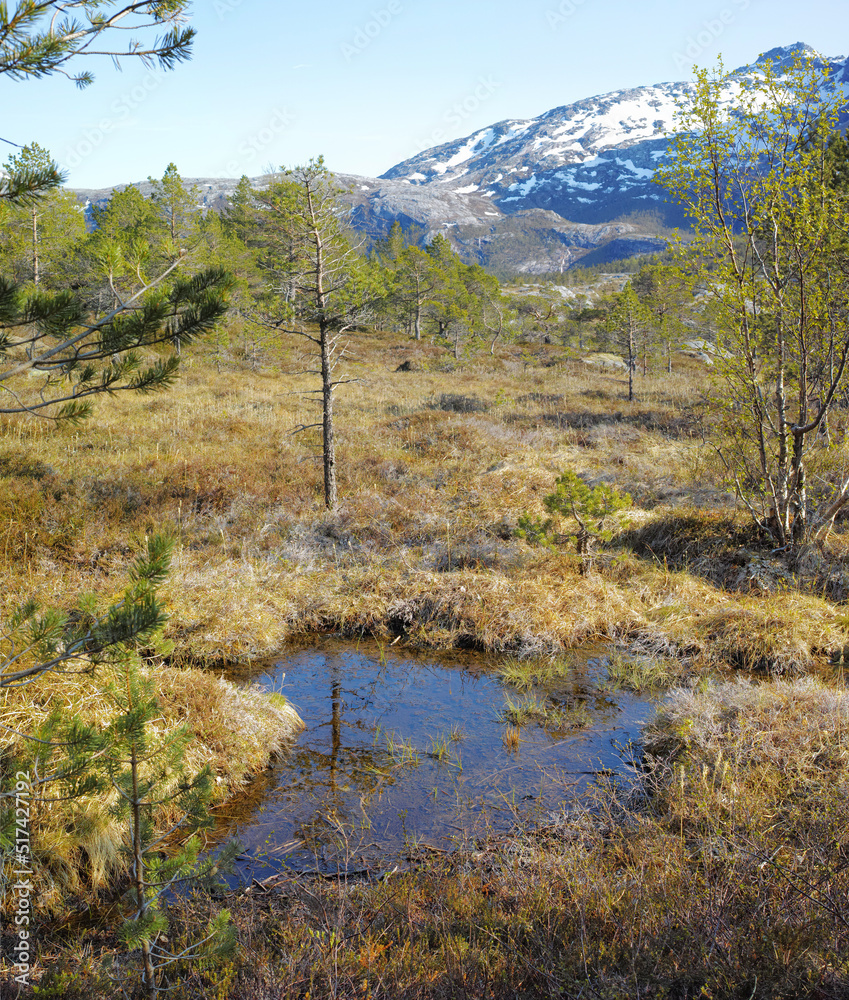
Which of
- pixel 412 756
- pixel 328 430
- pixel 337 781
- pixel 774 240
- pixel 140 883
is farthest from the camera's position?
pixel 328 430

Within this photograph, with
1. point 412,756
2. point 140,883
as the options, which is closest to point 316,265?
point 412,756

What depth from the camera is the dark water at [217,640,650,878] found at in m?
4.79

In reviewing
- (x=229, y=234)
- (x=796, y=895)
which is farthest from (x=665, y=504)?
(x=229, y=234)

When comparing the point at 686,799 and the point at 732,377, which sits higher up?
the point at 732,377

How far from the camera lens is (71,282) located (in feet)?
108

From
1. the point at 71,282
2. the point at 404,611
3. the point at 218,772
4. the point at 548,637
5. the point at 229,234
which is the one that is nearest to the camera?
the point at 218,772

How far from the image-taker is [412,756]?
19.2 ft

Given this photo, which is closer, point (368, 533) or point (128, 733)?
point (128, 733)

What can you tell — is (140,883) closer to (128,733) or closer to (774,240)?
(128,733)

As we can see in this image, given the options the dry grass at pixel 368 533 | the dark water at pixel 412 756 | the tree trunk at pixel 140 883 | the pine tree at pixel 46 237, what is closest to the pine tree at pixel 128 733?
the tree trunk at pixel 140 883

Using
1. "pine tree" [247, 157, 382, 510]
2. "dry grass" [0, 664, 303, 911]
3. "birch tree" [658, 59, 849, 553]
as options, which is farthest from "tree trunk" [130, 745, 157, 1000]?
"pine tree" [247, 157, 382, 510]

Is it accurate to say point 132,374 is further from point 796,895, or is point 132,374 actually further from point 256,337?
point 256,337

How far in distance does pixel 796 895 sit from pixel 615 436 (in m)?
16.7

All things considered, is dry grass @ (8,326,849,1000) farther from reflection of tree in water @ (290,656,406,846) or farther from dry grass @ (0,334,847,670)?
reflection of tree in water @ (290,656,406,846)
